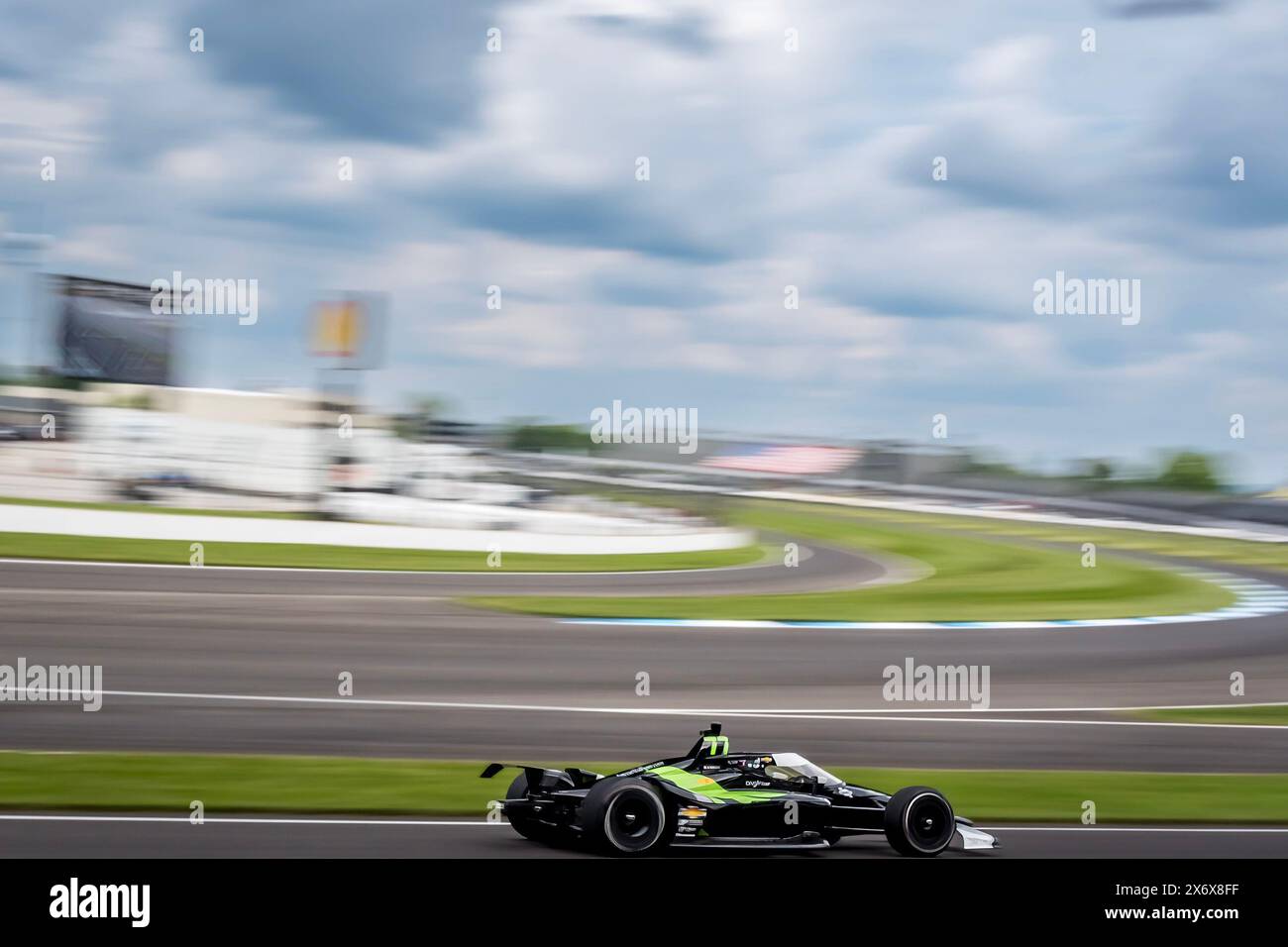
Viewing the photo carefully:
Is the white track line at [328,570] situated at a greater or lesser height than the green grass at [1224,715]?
greater

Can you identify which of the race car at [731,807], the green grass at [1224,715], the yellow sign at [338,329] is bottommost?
the green grass at [1224,715]

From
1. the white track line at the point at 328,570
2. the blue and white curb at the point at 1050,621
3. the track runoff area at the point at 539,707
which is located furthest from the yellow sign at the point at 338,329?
the blue and white curb at the point at 1050,621

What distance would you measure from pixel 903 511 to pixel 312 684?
3371cm

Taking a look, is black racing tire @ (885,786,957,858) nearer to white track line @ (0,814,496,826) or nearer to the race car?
the race car

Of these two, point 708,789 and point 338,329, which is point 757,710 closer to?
point 708,789

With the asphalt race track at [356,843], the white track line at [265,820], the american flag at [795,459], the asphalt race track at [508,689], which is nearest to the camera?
the asphalt race track at [356,843]

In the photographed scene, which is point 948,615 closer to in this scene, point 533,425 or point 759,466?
point 533,425

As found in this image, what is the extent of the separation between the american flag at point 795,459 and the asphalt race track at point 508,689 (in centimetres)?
2827

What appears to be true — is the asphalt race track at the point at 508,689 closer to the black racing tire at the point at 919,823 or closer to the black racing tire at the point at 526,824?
the black racing tire at the point at 526,824

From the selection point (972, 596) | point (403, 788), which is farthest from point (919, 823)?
point (972, 596)

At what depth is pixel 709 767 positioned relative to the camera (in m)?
6.54

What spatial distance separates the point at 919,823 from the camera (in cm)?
642

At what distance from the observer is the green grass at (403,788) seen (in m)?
7.32
